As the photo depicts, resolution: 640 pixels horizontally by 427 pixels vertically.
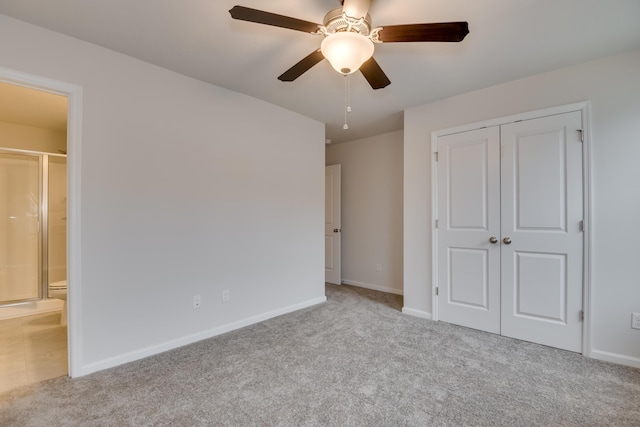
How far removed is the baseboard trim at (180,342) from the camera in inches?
84.3

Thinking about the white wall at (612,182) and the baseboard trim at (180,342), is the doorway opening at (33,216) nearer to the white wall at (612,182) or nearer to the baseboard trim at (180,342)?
the baseboard trim at (180,342)

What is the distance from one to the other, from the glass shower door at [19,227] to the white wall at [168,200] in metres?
2.69

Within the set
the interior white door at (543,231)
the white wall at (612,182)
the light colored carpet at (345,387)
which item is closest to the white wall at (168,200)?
the light colored carpet at (345,387)

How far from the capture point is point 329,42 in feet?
4.94

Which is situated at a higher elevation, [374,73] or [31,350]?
[374,73]

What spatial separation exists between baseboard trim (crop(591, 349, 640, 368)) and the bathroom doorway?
4.92 meters

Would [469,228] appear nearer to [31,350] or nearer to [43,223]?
[31,350]

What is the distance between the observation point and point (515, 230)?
2.71 metres

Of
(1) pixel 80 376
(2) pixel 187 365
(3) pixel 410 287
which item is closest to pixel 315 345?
(2) pixel 187 365

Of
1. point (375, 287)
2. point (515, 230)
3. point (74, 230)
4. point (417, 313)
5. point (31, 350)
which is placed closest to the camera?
point (74, 230)

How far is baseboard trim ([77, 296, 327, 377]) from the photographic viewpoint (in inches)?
84.3

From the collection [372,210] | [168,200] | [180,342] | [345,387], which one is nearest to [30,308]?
[180,342]

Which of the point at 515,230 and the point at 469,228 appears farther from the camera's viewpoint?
the point at 469,228

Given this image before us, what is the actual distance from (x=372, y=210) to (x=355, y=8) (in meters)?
3.34
